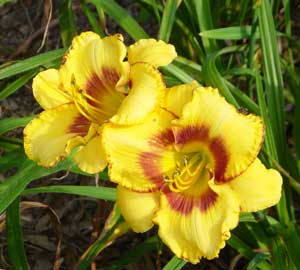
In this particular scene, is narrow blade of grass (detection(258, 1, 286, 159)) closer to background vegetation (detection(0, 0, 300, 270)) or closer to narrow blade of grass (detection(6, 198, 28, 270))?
Result: background vegetation (detection(0, 0, 300, 270))

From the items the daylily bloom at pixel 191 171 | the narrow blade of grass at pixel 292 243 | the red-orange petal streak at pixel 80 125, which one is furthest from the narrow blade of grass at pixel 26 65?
the narrow blade of grass at pixel 292 243

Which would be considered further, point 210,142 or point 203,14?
point 203,14

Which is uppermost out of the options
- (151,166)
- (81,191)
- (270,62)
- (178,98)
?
(178,98)

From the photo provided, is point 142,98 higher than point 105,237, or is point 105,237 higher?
point 142,98

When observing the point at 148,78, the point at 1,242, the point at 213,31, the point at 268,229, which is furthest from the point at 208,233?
the point at 1,242

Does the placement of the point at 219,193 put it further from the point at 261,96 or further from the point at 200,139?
the point at 261,96

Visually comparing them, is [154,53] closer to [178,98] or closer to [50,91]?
[178,98]

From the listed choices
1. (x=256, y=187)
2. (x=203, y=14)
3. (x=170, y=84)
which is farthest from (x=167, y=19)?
(x=256, y=187)
